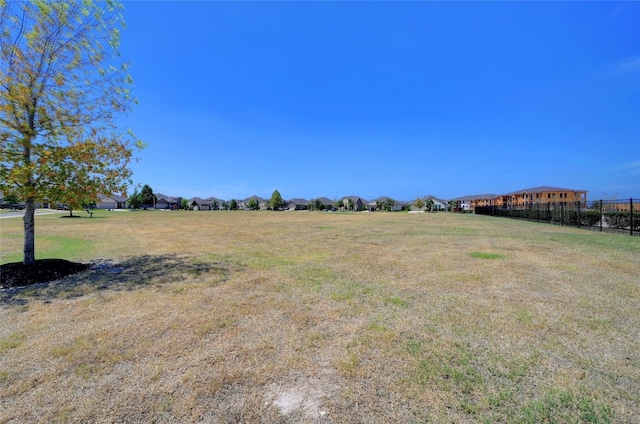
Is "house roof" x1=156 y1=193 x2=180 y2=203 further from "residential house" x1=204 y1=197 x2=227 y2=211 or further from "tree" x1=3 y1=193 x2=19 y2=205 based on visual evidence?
"tree" x1=3 y1=193 x2=19 y2=205

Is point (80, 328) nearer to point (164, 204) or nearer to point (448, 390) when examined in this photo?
point (448, 390)

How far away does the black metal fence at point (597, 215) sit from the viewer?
44.3 ft

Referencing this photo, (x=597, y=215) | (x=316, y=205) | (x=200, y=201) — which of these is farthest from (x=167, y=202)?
(x=597, y=215)

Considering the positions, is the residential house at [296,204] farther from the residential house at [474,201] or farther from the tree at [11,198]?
A: the tree at [11,198]

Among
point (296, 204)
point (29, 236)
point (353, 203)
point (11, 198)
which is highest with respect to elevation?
point (353, 203)

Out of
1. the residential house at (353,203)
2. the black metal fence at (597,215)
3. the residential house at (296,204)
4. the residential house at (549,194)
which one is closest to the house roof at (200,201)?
the residential house at (296,204)

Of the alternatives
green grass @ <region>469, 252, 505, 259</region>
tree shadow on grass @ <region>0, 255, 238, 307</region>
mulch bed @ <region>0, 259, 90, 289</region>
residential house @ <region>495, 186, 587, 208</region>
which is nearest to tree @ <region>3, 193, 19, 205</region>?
mulch bed @ <region>0, 259, 90, 289</region>

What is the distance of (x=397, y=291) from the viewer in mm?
4922

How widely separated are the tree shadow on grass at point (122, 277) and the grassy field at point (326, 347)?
0.07 metres

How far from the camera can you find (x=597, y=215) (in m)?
16.1

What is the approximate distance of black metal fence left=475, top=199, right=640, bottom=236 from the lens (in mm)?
13495

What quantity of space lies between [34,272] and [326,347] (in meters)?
6.75

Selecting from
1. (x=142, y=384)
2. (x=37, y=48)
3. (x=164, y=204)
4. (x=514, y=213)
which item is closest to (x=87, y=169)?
(x=37, y=48)

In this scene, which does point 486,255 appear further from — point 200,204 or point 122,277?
point 200,204
